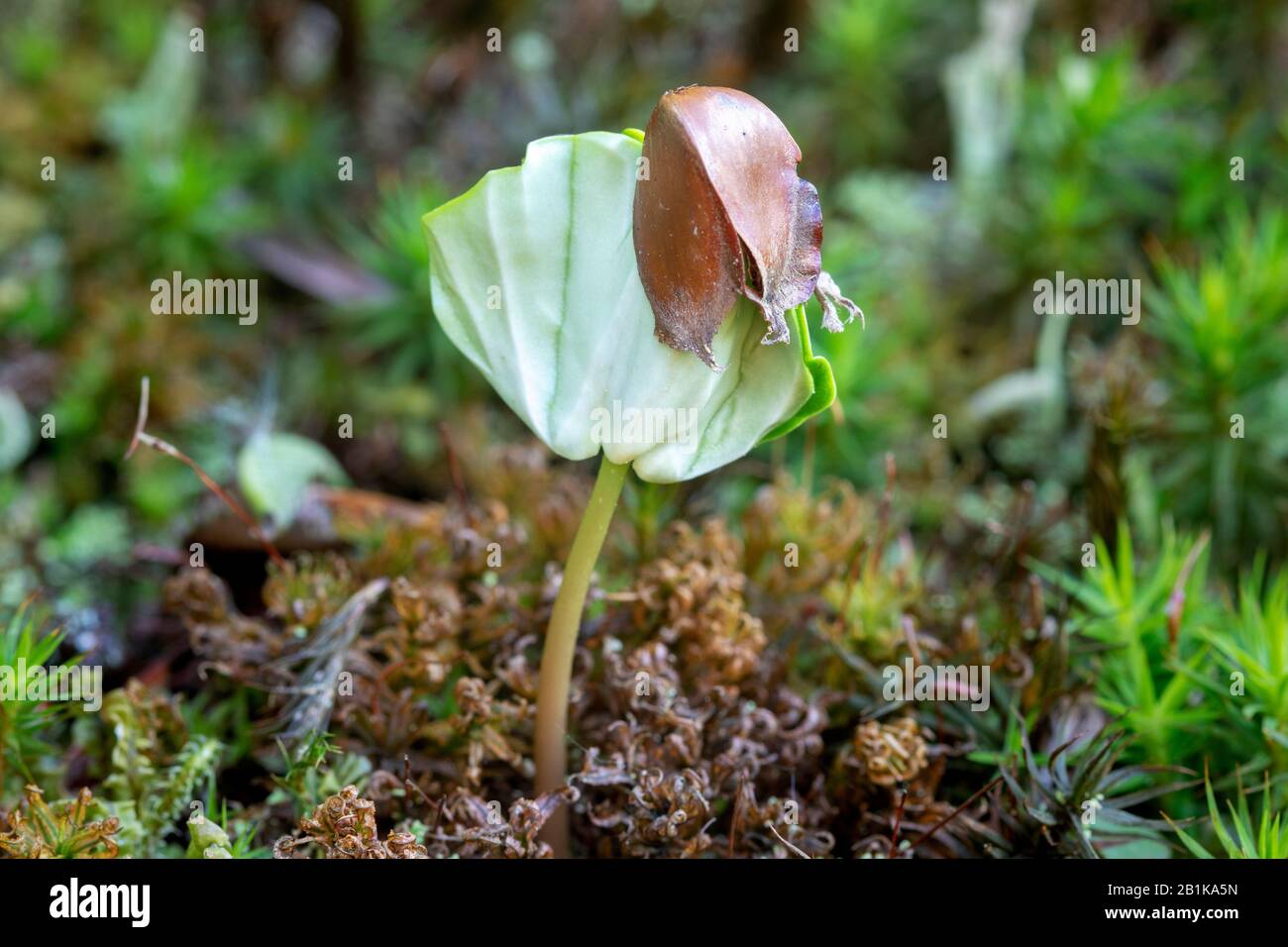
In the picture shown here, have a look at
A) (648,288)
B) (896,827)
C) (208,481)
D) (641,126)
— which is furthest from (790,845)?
(641,126)

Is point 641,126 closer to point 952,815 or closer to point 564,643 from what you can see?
point 564,643

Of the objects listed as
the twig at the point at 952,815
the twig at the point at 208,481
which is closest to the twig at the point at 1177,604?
the twig at the point at 952,815

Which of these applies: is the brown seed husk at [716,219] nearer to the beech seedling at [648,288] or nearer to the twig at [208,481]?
the beech seedling at [648,288]
